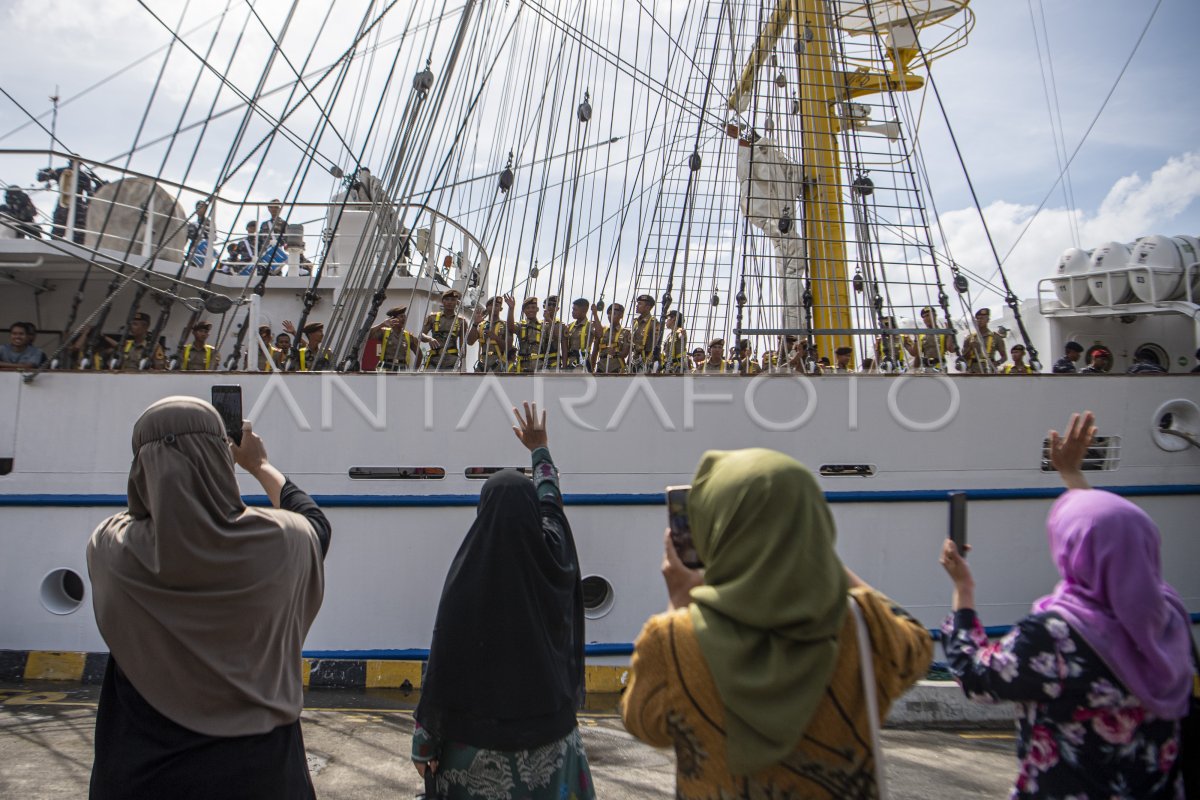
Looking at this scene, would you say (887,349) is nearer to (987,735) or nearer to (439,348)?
(987,735)

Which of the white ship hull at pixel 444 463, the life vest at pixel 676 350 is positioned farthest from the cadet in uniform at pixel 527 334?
the white ship hull at pixel 444 463

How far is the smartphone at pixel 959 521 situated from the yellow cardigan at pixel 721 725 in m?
0.58

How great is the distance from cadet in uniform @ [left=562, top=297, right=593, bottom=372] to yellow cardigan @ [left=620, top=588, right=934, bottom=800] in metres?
5.53

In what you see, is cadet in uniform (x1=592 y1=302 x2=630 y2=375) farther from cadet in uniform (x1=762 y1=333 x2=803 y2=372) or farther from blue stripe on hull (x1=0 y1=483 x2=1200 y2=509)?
blue stripe on hull (x1=0 y1=483 x2=1200 y2=509)

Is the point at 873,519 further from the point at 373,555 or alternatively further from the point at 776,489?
the point at 776,489

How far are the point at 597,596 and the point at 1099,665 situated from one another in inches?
148

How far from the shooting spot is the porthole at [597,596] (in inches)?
208

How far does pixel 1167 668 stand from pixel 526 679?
4.77 feet

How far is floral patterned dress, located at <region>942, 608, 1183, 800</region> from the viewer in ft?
5.90

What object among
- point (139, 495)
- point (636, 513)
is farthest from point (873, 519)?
point (139, 495)

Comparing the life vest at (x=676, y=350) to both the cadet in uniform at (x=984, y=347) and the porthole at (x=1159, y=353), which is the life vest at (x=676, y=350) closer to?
the cadet in uniform at (x=984, y=347)

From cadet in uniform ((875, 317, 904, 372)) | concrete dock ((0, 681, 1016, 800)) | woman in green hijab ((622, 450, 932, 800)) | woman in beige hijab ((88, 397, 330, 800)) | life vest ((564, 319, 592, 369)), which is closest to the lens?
woman in green hijab ((622, 450, 932, 800))

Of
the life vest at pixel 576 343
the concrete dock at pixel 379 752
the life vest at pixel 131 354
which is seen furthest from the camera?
the life vest at pixel 576 343

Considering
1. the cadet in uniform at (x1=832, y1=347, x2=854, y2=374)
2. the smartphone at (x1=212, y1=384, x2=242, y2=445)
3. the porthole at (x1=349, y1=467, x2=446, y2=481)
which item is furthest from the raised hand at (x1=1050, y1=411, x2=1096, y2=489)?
the cadet in uniform at (x1=832, y1=347, x2=854, y2=374)
